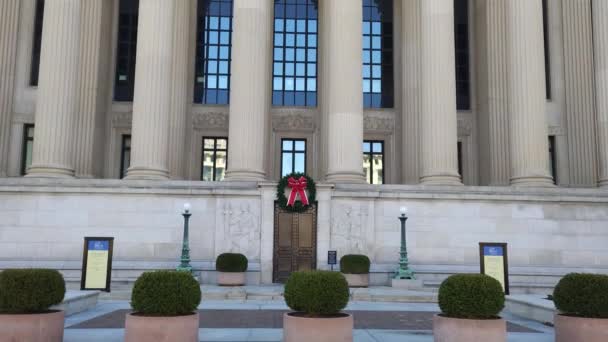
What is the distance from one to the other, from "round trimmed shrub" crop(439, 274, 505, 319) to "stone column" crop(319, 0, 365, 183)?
16.9 m

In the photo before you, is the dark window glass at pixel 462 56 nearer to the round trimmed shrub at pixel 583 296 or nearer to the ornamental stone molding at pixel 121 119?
the ornamental stone molding at pixel 121 119

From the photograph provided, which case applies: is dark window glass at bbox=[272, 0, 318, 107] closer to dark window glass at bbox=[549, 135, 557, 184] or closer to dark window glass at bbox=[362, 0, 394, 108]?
dark window glass at bbox=[362, 0, 394, 108]

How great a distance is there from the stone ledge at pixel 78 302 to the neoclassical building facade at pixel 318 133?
6856 millimetres

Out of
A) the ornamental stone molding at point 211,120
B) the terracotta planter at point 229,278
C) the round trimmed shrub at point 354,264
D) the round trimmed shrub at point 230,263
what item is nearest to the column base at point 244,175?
the round trimmed shrub at point 230,263

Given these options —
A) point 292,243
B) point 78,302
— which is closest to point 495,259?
point 292,243

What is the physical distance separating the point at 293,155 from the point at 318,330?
92.7 ft

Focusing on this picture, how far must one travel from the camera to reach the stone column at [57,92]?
28980mm

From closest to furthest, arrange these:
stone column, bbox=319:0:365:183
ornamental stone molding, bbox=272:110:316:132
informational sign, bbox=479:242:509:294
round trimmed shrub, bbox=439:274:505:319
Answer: round trimmed shrub, bbox=439:274:505:319 < informational sign, bbox=479:242:509:294 < stone column, bbox=319:0:365:183 < ornamental stone molding, bbox=272:110:316:132

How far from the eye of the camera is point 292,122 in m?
39.2

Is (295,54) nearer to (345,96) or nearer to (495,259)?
(345,96)

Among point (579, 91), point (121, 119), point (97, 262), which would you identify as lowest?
point (97, 262)

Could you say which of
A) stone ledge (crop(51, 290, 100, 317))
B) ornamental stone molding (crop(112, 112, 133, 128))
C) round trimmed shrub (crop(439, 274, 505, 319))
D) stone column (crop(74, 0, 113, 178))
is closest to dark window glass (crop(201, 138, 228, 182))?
ornamental stone molding (crop(112, 112, 133, 128))

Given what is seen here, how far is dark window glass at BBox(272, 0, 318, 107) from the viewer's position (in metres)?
40.2

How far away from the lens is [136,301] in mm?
11305
